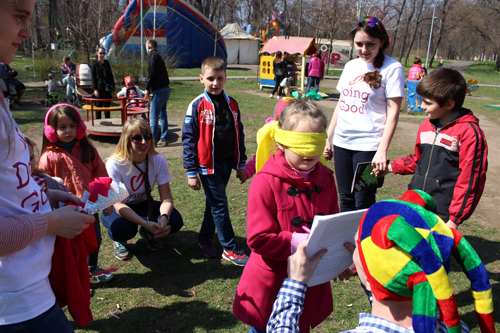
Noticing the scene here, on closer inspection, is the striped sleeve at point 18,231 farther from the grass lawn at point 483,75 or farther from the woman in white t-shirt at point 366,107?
the grass lawn at point 483,75

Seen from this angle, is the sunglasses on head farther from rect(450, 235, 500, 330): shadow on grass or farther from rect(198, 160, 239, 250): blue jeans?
rect(450, 235, 500, 330): shadow on grass

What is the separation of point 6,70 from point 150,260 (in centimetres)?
Answer: 1096

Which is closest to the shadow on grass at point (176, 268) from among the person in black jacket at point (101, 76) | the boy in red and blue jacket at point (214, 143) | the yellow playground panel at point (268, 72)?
the boy in red and blue jacket at point (214, 143)

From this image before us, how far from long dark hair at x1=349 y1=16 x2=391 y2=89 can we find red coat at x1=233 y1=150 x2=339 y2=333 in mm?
1408

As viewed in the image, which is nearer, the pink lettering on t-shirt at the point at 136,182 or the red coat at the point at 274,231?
the red coat at the point at 274,231

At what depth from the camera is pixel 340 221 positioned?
1.43 metres

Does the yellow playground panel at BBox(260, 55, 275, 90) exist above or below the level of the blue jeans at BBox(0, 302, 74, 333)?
above

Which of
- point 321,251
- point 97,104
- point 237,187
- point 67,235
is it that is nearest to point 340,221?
point 321,251

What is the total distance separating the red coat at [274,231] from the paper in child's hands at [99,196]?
0.78m

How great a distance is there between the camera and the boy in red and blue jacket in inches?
131

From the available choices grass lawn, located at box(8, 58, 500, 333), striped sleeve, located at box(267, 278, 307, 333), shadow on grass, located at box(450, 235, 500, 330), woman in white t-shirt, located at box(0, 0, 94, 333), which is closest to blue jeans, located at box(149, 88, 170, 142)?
grass lawn, located at box(8, 58, 500, 333)

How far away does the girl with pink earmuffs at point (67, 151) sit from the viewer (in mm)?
→ 2936

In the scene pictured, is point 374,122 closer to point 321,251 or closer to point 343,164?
point 343,164

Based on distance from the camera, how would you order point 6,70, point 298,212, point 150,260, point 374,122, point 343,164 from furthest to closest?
point 6,70 → point 150,260 → point 343,164 → point 374,122 → point 298,212
